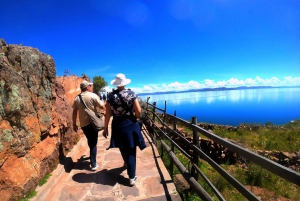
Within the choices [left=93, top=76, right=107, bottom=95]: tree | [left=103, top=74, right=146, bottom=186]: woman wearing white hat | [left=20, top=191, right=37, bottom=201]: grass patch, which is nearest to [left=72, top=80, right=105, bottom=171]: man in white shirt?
[left=103, top=74, right=146, bottom=186]: woman wearing white hat

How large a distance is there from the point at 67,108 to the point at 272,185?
612 centimetres

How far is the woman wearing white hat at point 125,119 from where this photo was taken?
3023 millimetres

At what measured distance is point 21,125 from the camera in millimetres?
2707

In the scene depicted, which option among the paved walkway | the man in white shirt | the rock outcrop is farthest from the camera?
the man in white shirt

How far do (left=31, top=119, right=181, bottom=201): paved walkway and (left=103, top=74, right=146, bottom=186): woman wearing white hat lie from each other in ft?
0.89

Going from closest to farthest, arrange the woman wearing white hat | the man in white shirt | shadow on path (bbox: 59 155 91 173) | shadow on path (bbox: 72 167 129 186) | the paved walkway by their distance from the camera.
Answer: the paved walkway
the woman wearing white hat
shadow on path (bbox: 72 167 129 186)
the man in white shirt
shadow on path (bbox: 59 155 91 173)

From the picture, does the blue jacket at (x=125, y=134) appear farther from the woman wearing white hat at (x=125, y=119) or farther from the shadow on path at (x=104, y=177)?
the shadow on path at (x=104, y=177)

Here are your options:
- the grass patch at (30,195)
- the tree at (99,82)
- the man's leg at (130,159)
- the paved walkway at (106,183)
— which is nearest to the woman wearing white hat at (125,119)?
the man's leg at (130,159)

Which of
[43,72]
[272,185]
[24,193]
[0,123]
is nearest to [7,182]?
[24,193]

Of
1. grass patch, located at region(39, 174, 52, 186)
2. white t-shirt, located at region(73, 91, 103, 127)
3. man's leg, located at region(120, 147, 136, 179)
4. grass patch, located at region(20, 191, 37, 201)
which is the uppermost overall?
white t-shirt, located at region(73, 91, 103, 127)

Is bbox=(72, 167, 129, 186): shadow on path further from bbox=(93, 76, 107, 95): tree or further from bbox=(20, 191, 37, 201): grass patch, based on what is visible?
bbox=(93, 76, 107, 95): tree

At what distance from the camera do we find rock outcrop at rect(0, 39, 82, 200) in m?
2.44

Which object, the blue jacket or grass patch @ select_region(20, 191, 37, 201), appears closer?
grass patch @ select_region(20, 191, 37, 201)

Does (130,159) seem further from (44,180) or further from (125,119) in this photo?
(44,180)
